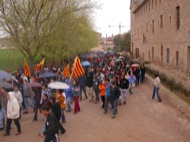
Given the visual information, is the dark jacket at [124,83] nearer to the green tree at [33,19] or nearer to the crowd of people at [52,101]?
the crowd of people at [52,101]

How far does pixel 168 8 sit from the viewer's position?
78.7ft

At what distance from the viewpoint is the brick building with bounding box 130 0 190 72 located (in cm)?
1927

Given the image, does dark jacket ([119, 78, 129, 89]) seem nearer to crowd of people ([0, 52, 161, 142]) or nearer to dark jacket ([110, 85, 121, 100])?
crowd of people ([0, 52, 161, 142])

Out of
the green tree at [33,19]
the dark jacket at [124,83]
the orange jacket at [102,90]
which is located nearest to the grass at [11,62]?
the green tree at [33,19]

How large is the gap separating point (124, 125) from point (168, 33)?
15700 millimetres

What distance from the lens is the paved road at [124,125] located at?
907 centimetres

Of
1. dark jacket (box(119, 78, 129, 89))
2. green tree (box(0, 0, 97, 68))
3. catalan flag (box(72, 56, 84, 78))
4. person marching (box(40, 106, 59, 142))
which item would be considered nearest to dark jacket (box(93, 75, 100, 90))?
catalan flag (box(72, 56, 84, 78))

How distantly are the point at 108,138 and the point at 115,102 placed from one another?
105 inches

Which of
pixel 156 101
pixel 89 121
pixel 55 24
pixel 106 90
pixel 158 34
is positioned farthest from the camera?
pixel 158 34

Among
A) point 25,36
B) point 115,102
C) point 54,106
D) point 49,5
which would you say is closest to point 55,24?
point 49,5

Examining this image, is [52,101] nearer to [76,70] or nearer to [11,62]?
[76,70]

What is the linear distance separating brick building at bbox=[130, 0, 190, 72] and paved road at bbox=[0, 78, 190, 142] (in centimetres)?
756

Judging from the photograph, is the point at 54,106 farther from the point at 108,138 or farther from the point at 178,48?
the point at 178,48

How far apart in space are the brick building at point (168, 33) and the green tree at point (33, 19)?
687 centimetres
